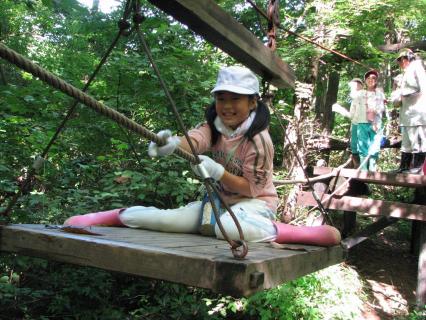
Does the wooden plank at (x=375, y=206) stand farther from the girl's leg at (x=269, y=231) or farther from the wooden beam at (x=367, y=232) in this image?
the girl's leg at (x=269, y=231)

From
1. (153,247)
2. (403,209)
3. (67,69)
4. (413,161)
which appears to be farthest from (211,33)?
(413,161)

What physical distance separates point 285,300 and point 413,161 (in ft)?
9.21

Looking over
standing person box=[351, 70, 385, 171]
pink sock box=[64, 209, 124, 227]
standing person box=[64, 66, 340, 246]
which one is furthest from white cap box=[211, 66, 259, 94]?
standing person box=[351, 70, 385, 171]

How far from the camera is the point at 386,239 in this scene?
27.2 feet

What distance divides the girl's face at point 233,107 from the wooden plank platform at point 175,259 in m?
0.72

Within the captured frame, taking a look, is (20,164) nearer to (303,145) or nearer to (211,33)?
(211,33)

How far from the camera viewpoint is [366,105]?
5844 millimetres

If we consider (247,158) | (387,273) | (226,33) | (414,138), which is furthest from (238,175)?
(387,273)

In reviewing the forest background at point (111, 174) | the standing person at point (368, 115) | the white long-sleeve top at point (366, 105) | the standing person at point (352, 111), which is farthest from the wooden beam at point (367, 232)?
the white long-sleeve top at point (366, 105)

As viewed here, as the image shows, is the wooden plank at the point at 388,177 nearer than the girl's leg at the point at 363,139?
Yes

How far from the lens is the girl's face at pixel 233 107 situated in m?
2.33

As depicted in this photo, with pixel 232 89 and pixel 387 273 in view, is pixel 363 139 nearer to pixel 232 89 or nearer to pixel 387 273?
pixel 387 273

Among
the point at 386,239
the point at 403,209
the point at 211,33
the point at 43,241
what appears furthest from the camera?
the point at 386,239

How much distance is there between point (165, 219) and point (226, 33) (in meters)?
1.03
